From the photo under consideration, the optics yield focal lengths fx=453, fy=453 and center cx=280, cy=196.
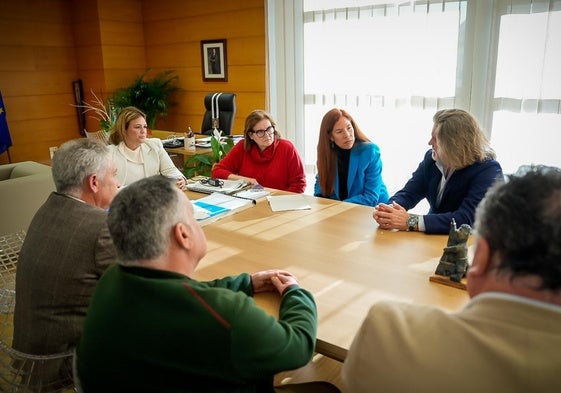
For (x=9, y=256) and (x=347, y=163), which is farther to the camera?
(x=347, y=163)

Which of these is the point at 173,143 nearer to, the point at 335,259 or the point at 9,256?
the point at 9,256

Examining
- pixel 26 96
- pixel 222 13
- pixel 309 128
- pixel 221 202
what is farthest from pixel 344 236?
pixel 26 96

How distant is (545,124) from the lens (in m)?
3.76

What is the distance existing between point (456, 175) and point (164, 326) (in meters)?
1.64

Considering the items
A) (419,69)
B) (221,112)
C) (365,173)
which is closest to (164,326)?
(365,173)

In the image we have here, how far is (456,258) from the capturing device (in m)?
1.52

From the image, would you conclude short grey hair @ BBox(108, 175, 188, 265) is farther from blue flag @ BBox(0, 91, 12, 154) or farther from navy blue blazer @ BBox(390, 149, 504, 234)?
blue flag @ BBox(0, 91, 12, 154)

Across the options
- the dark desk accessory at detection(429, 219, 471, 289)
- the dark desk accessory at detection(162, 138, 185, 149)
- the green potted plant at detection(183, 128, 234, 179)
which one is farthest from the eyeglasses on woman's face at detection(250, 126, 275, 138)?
the dark desk accessory at detection(429, 219, 471, 289)

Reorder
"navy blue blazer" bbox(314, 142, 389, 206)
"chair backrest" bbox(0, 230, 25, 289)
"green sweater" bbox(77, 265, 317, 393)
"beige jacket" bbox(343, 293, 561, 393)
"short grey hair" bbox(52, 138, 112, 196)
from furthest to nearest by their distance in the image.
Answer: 1. "navy blue blazer" bbox(314, 142, 389, 206)
2. "chair backrest" bbox(0, 230, 25, 289)
3. "short grey hair" bbox(52, 138, 112, 196)
4. "green sweater" bbox(77, 265, 317, 393)
5. "beige jacket" bbox(343, 293, 561, 393)

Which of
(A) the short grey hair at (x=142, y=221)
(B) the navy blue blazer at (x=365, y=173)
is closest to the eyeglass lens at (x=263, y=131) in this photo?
(B) the navy blue blazer at (x=365, y=173)

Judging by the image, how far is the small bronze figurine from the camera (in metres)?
1.50

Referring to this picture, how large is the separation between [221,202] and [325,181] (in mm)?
801

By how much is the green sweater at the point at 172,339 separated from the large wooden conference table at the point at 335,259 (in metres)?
0.31

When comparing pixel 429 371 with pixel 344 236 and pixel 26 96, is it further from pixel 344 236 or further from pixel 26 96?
pixel 26 96
